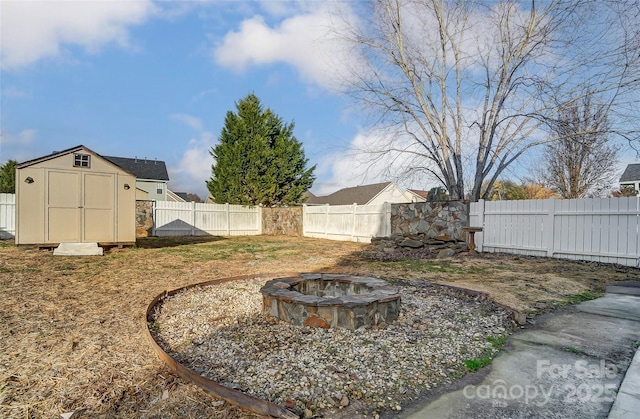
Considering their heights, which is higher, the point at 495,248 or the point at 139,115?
the point at 139,115

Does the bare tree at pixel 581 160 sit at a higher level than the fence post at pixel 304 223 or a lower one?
higher

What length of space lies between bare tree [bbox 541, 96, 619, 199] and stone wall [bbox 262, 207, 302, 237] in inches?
430

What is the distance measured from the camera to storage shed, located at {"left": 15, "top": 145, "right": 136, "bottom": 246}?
27.1 feet

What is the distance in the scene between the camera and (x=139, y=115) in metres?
12.2

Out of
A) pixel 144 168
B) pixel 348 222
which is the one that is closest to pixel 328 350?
pixel 348 222

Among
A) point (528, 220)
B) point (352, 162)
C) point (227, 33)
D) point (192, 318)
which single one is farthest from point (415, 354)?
point (352, 162)

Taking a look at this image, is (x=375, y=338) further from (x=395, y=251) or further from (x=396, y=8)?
(x=396, y=8)

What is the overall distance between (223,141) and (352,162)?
9.54m

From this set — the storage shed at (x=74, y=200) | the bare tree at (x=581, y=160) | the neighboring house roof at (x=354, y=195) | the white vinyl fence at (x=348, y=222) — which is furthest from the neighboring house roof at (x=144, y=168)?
the bare tree at (x=581, y=160)

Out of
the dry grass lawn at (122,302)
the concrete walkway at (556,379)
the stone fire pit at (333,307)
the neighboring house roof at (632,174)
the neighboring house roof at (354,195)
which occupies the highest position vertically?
the neighboring house roof at (632,174)

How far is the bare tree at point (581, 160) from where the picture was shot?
11789 mm

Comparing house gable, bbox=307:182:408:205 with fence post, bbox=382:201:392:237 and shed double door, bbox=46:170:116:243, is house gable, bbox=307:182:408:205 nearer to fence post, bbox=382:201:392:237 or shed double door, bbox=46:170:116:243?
fence post, bbox=382:201:392:237

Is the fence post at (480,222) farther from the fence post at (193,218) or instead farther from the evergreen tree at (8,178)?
the evergreen tree at (8,178)

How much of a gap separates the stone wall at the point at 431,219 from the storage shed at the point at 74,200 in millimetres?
8154
